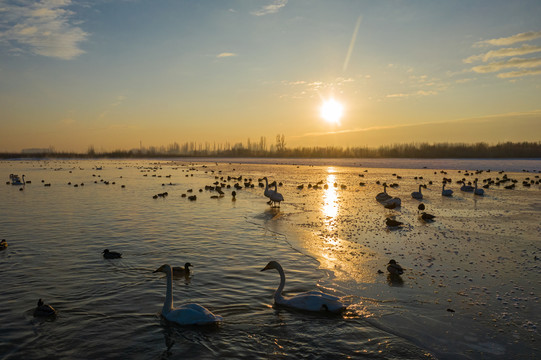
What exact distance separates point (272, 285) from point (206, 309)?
8.12 feet

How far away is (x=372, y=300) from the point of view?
8797 mm

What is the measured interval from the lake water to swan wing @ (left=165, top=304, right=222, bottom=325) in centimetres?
15

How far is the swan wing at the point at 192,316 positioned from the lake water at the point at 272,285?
15cm

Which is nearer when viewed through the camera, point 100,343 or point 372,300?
point 100,343

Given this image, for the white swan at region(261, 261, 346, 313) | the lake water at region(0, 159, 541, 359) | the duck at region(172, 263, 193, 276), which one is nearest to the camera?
the lake water at region(0, 159, 541, 359)

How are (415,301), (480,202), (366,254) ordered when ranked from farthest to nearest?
(480,202) → (366,254) → (415,301)

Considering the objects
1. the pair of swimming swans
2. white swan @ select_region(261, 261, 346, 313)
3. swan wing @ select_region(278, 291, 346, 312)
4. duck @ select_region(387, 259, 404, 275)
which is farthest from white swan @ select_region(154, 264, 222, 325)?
duck @ select_region(387, 259, 404, 275)

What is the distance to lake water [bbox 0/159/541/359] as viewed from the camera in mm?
6812

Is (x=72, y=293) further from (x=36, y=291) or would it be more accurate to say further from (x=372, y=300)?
(x=372, y=300)

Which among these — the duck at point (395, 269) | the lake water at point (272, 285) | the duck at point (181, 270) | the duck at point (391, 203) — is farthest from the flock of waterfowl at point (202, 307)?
the duck at point (391, 203)

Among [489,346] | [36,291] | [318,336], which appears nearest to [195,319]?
→ [318,336]

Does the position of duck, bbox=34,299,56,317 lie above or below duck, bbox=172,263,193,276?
below

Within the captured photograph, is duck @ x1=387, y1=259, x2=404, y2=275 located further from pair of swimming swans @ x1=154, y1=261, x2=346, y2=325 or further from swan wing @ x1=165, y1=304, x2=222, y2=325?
swan wing @ x1=165, y1=304, x2=222, y2=325

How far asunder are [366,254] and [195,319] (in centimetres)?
689
